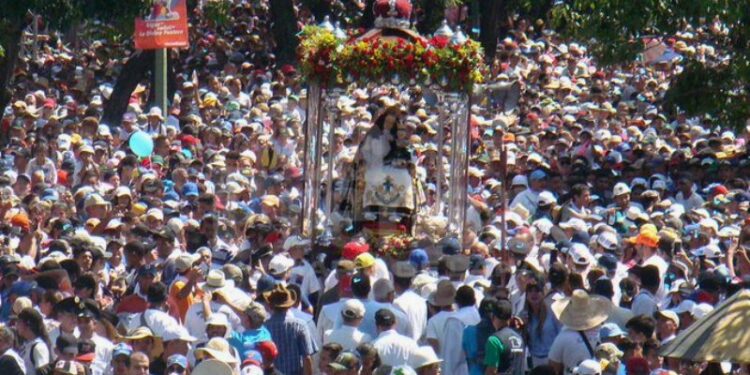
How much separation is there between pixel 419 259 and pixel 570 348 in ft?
13.5

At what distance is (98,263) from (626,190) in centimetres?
671

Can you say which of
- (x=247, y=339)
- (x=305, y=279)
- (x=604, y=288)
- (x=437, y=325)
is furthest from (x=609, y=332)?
(x=305, y=279)

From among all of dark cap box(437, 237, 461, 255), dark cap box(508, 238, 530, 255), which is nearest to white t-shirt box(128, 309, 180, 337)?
dark cap box(437, 237, 461, 255)

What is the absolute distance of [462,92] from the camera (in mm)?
22031

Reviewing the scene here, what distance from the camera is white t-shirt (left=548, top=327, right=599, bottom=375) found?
15266mm

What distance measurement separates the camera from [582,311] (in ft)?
51.0

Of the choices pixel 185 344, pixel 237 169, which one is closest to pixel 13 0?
pixel 237 169

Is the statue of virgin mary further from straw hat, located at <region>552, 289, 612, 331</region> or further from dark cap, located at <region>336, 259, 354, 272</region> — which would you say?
straw hat, located at <region>552, 289, 612, 331</region>

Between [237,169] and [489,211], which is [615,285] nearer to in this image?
[489,211]

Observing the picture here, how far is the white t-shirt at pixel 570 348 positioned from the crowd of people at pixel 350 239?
0.02 meters

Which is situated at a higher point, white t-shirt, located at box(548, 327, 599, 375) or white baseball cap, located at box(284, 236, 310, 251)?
white baseball cap, located at box(284, 236, 310, 251)

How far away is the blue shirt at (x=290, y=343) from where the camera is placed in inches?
606

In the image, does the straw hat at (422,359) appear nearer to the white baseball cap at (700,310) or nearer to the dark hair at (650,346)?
the dark hair at (650,346)

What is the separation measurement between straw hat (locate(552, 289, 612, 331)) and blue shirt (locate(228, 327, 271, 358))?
209 centimetres
